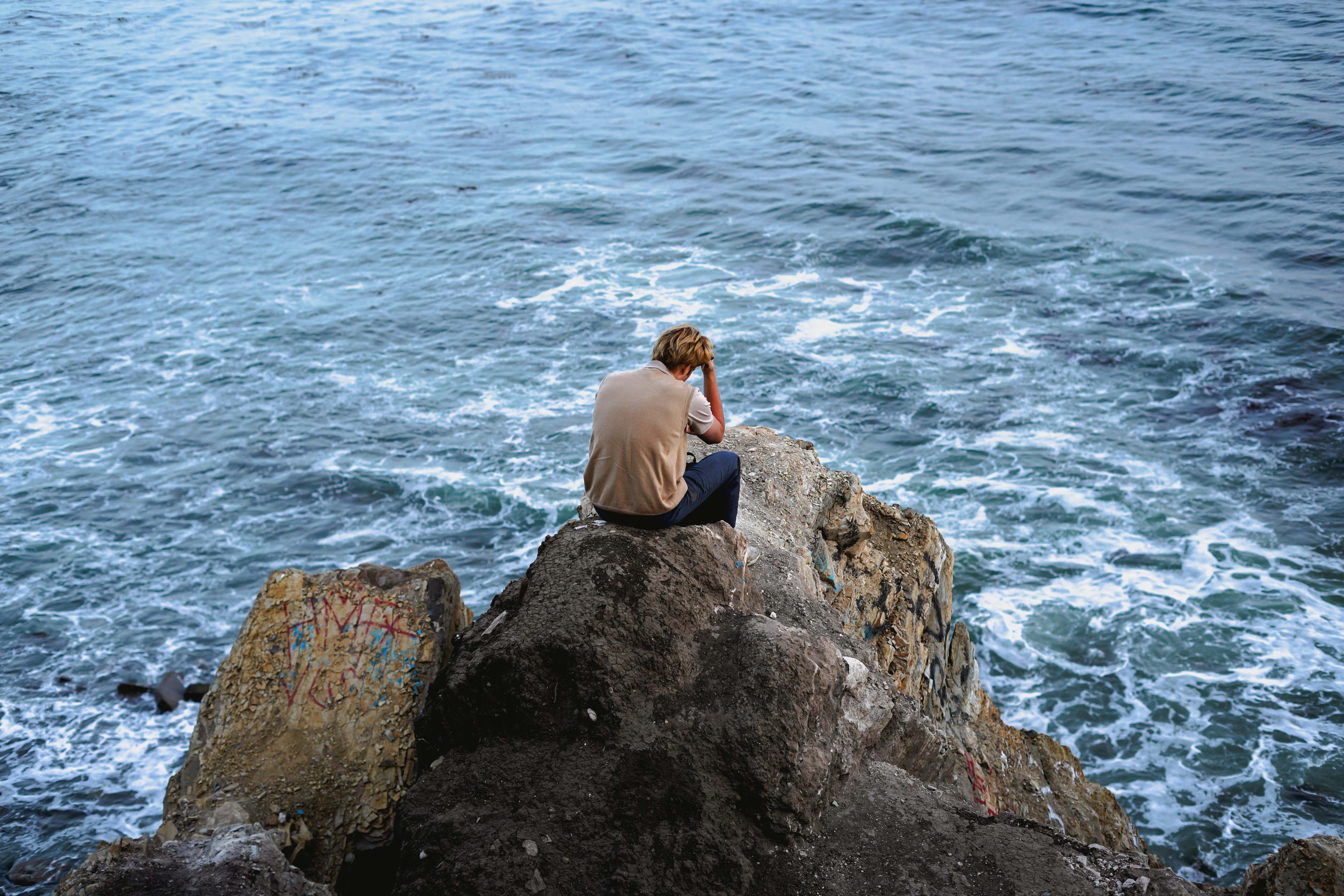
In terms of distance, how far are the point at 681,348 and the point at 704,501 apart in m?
1.10

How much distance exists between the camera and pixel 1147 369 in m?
17.1

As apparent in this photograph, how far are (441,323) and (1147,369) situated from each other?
14.2m

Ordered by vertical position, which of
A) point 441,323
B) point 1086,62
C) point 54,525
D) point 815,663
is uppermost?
point 1086,62

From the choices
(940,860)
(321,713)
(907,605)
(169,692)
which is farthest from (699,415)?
(169,692)

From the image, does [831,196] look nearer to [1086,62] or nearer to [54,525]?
[1086,62]

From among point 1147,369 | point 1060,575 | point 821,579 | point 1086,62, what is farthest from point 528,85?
point 821,579

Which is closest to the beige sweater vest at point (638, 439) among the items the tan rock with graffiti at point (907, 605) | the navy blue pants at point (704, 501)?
the navy blue pants at point (704, 501)

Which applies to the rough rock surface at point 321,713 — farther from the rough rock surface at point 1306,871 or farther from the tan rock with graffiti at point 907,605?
the rough rock surface at point 1306,871

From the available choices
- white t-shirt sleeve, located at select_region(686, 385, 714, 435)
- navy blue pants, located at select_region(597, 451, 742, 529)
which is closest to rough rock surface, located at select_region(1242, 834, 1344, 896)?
navy blue pants, located at select_region(597, 451, 742, 529)

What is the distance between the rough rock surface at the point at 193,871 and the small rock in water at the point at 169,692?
23.8 ft

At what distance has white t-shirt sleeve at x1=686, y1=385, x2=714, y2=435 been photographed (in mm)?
5738

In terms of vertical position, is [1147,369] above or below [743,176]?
below

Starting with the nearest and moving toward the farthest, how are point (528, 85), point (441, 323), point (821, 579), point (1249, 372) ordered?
point (821, 579) → point (1249, 372) → point (441, 323) → point (528, 85)

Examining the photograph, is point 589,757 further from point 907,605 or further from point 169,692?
point 169,692
